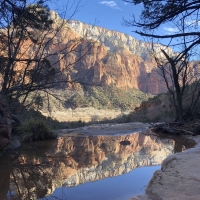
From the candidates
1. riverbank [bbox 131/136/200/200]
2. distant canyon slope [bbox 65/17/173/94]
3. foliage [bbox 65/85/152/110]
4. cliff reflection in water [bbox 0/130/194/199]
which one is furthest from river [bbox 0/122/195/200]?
distant canyon slope [bbox 65/17/173/94]

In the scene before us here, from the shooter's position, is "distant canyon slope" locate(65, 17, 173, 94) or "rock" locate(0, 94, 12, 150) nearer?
"rock" locate(0, 94, 12, 150)

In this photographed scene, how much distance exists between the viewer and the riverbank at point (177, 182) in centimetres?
257

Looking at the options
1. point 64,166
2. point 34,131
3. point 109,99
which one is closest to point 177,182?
point 64,166

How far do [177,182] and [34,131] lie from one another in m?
5.42

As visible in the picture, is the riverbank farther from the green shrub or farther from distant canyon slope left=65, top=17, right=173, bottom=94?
distant canyon slope left=65, top=17, right=173, bottom=94

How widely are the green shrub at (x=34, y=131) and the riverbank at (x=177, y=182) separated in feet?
15.0

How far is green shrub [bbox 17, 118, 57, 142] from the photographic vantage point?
746cm

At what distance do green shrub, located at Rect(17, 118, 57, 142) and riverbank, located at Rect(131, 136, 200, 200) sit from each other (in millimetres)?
4578

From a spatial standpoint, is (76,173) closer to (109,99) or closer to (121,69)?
(109,99)

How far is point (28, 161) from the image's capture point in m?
4.69

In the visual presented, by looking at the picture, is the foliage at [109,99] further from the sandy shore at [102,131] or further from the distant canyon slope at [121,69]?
the sandy shore at [102,131]

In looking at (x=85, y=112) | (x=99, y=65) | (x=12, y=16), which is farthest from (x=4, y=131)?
(x=99, y=65)

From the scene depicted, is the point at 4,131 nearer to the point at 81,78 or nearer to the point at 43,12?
the point at 81,78

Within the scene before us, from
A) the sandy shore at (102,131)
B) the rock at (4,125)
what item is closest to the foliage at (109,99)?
the sandy shore at (102,131)
